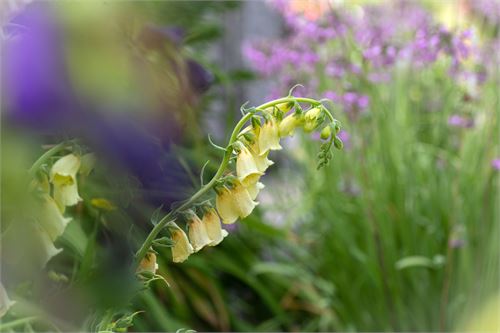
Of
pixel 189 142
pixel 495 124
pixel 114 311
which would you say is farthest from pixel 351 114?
pixel 114 311

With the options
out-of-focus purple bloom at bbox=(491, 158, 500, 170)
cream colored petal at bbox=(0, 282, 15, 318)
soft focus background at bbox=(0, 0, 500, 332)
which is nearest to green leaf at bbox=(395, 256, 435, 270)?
soft focus background at bbox=(0, 0, 500, 332)

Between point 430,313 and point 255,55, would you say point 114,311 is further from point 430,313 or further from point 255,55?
point 255,55

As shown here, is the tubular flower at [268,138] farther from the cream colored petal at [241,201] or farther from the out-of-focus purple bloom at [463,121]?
the out-of-focus purple bloom at [463,121]

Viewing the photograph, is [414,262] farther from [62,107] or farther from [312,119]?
[62,107]

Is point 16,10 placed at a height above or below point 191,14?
below

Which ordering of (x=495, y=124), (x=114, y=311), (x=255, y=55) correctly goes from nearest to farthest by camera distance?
(x=114, y=311), (x=495, y=124), (x=255, y=55)

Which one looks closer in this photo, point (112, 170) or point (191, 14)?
point (112, 170)
